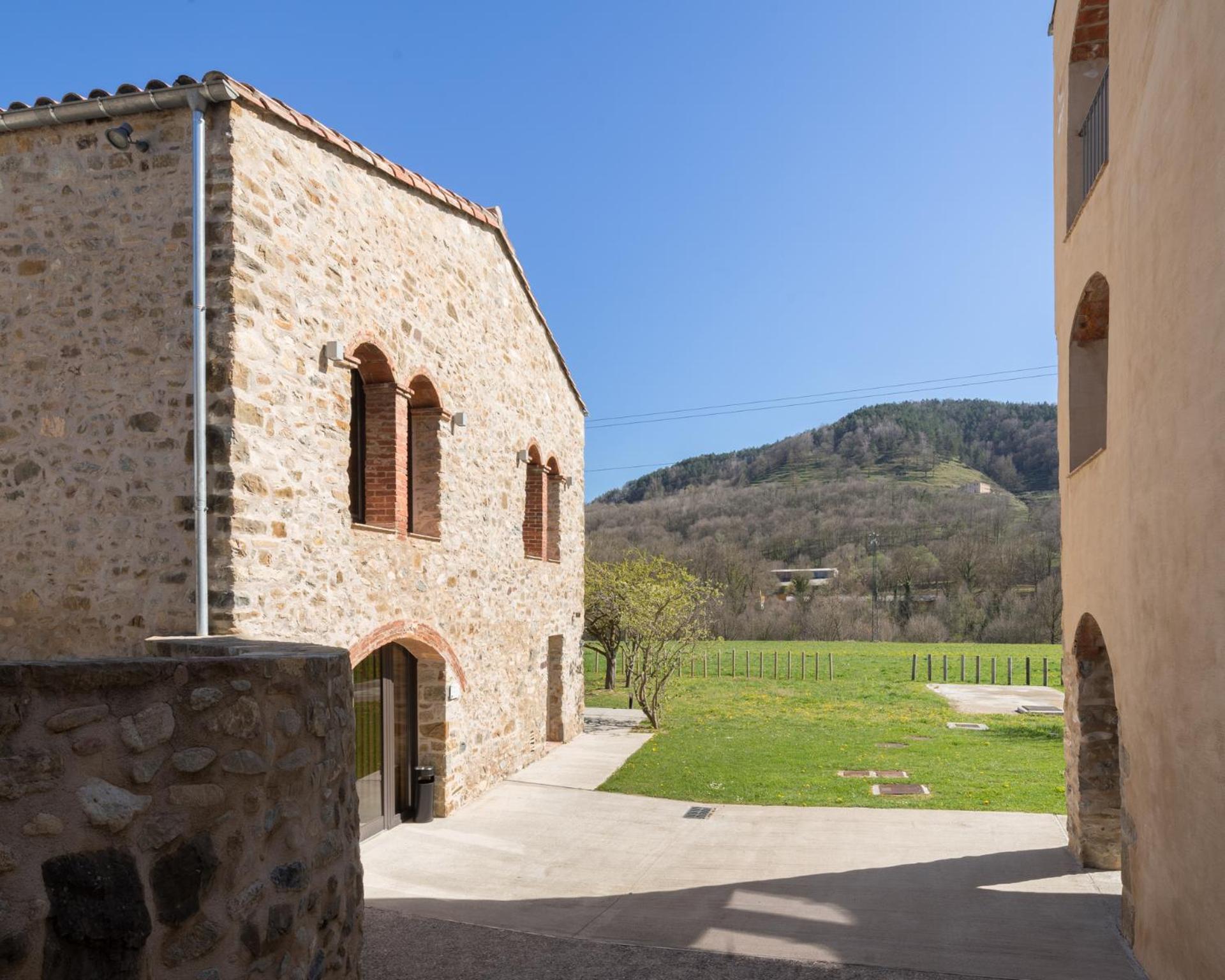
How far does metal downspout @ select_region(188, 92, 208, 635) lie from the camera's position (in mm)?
6797

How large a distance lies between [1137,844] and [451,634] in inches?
274

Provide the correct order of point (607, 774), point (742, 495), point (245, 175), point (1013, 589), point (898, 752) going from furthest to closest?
point (742, 495), point (1013, 589), point (898, 752), point (607, 774), point (245, 175)

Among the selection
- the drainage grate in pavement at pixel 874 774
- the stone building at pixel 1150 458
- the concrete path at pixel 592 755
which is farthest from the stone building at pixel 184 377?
the drainage grate in pavement at pixel 874 774

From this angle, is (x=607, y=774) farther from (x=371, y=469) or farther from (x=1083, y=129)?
(x=1083, y=129)

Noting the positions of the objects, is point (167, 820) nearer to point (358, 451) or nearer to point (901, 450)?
point (358, 451)

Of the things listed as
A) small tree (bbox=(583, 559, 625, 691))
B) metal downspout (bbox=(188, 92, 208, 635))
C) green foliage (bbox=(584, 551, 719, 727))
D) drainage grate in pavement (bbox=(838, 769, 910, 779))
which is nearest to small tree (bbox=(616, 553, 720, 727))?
green foliage (bbox=(584, 551, 719, 727))

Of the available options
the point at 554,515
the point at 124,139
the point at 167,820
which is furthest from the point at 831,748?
the point at 167,820

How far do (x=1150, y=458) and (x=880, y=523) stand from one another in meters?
58.8

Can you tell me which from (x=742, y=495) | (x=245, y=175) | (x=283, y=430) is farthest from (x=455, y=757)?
(x=742, y=495)

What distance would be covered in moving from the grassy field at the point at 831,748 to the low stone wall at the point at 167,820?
28.8 feet

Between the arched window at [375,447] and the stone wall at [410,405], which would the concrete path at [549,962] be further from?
the arched window at [375,447]

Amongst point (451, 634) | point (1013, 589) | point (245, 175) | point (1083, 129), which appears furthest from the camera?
point (1013, 589)

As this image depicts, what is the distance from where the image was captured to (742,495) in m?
70.3

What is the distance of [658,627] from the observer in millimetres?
18250
